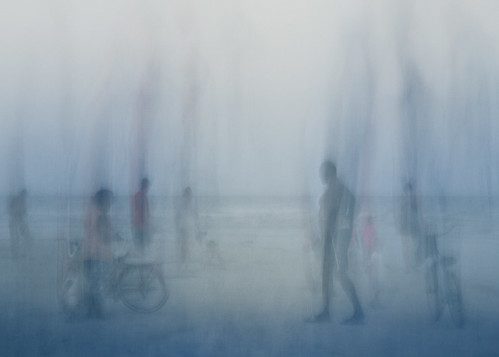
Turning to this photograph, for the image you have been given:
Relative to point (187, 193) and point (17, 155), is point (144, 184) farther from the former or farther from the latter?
point (17, 155)

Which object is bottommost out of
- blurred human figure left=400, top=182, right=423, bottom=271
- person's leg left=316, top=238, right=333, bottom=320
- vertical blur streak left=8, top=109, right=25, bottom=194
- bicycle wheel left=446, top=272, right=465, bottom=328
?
bicycle wheel left=446, top=272, right=465, bottom=328

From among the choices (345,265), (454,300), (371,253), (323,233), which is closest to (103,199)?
(323,233)

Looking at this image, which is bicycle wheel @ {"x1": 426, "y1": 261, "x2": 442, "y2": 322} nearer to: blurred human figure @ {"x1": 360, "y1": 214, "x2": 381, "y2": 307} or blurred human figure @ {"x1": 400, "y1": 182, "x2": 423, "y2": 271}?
blurred human figure @ {"x1": 400, "y1": 182, "x2": 423, "y2": 271}

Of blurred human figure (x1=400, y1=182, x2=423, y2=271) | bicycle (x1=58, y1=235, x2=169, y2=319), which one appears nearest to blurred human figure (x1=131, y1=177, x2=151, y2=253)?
bicycle (x1=58, y1=235, x2=169, y2=319)

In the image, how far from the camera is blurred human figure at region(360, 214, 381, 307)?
375 centimetres

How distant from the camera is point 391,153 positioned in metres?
3.83

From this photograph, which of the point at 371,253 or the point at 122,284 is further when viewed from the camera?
the point at 122,284

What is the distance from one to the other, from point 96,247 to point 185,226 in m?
0.62

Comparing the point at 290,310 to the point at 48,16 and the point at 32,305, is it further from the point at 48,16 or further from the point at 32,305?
the point at 48,16

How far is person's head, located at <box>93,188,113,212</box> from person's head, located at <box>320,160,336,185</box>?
1.46m

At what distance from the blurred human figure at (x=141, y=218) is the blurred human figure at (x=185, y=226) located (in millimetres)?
223

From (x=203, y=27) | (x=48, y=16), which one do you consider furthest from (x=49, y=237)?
(x=203, y=27)

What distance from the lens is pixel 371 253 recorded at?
378 cm

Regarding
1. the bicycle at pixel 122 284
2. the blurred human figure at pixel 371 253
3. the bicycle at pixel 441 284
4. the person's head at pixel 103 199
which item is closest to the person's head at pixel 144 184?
the person's head at pixel 103 199
